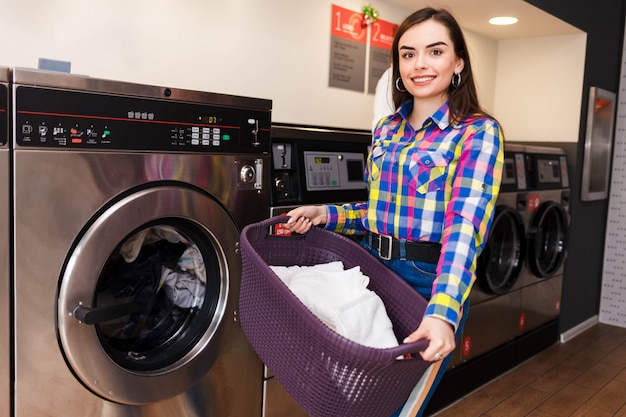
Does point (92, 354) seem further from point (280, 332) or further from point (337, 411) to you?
point (337, 411)

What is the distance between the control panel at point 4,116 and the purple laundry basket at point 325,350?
0.60 meters

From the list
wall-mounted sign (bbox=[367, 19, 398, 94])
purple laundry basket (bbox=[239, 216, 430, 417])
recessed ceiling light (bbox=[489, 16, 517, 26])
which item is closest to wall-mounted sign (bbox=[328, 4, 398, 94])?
wall-mounted sign (bbox=[367, 19, 398, 94])

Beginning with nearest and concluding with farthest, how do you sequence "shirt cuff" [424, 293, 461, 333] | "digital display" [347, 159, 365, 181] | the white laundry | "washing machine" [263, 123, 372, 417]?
1. "shirt cuff" [424, 293, 461, 333]
2. the white laundry
3. "washing machine" [263, 123, 372, 417]
4. "digital display" [347, 159, 365, 181]

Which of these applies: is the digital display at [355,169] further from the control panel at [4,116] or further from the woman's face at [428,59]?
the control panel at [4,116]

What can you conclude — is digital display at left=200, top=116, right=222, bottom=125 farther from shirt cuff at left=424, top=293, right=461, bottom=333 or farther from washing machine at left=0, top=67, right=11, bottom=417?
shirt cuff at left=424, top=293, right=461, bottom=333

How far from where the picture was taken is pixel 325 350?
102 cm

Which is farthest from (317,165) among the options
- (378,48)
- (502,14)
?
(502,14)

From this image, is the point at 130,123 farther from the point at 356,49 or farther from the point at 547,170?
the point at 547,170

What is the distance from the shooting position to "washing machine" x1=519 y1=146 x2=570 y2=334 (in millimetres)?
3373

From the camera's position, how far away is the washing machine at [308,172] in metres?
1.98

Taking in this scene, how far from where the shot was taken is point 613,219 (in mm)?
4270

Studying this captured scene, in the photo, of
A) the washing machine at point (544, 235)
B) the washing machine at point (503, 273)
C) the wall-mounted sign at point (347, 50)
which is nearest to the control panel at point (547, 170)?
the washing machine at point (544, 235)

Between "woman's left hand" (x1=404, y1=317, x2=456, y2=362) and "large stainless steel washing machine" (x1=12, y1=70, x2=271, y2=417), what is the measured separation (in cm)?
82

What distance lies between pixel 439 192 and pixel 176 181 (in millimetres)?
739
